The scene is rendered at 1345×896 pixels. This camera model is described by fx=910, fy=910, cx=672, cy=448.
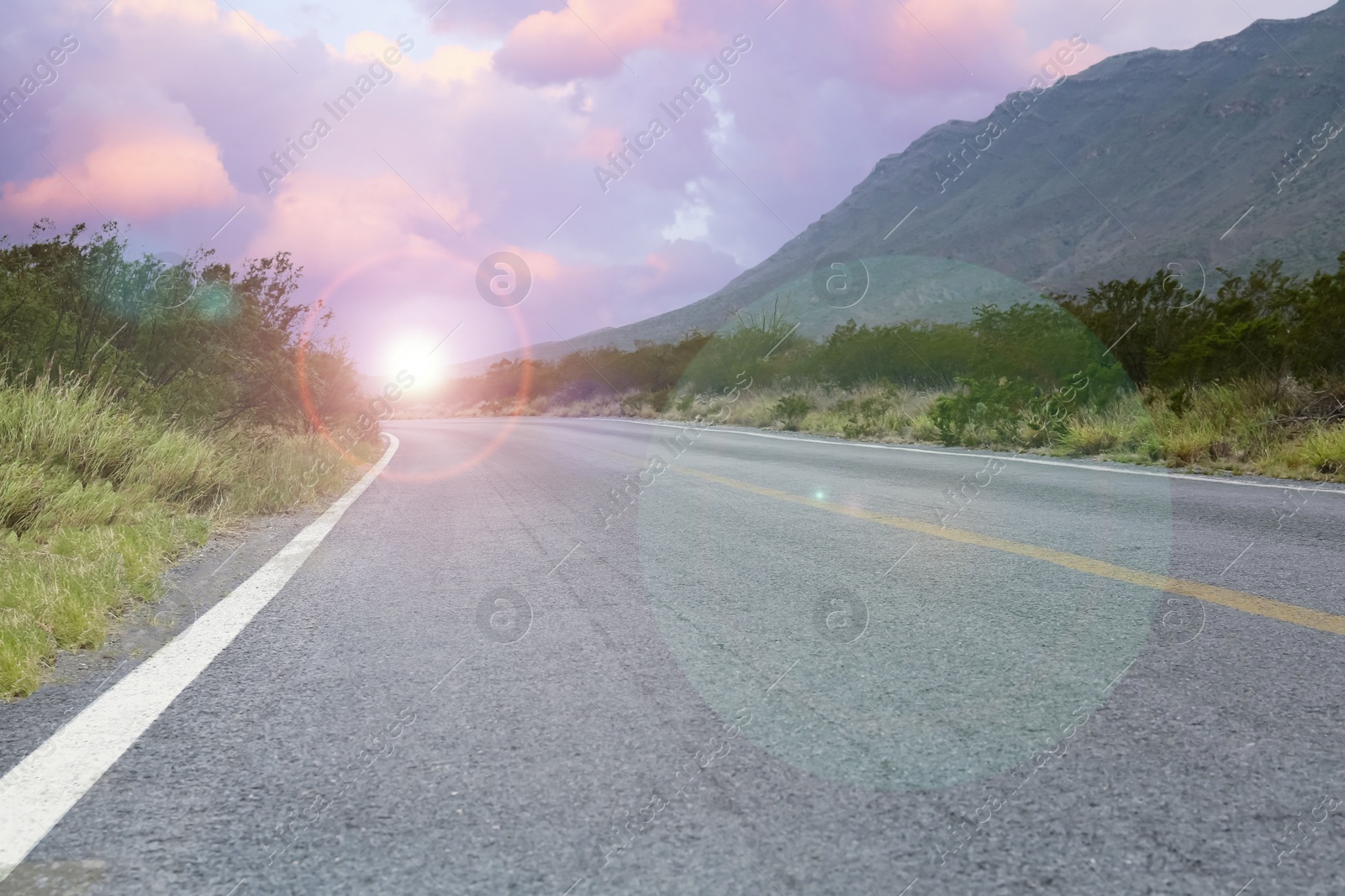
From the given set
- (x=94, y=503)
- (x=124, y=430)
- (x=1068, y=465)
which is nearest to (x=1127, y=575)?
(x=1068, y=465)

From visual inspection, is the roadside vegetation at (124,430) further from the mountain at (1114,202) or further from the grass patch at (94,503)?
the mountain at (1114,202)

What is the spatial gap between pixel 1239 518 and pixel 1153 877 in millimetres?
4924

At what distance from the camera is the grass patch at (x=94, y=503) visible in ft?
11.5

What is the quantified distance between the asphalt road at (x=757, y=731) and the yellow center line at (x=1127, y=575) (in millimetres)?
30

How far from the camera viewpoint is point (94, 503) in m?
5.83

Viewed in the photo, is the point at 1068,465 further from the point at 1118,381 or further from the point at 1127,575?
the point at 1127,575

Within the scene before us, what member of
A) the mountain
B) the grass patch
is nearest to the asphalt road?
the grass patch

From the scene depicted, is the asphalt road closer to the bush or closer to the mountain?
the bush

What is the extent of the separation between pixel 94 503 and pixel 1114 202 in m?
142

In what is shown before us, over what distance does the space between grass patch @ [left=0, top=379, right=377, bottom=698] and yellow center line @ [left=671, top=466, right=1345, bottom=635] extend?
4179 mm

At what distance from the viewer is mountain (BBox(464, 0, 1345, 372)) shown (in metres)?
86.1

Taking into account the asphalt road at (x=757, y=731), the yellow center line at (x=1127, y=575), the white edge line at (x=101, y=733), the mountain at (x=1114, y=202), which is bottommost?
the yellow center line at (x=1127, y=575)

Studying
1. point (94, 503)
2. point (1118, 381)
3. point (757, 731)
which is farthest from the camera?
point (1118, 381)

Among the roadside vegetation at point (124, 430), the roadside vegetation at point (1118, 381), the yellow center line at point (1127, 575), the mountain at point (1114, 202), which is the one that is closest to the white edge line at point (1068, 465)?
the roadside vegetation at point (1118, 381)
